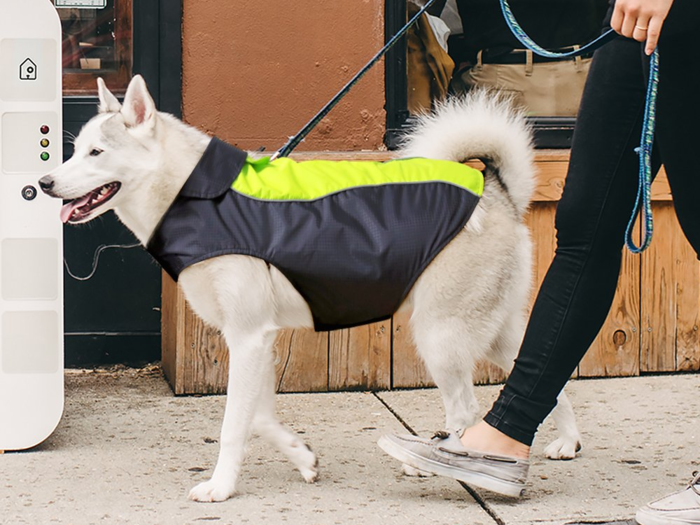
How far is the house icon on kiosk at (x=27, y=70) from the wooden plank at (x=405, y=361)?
1929mm

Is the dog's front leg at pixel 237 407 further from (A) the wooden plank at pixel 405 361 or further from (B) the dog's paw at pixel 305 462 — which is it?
(A) the wooden plank at pixel 405 361

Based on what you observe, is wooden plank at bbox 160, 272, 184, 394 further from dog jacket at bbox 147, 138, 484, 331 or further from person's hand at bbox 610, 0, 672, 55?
person's hand at bbox 610, 0, 672, 55

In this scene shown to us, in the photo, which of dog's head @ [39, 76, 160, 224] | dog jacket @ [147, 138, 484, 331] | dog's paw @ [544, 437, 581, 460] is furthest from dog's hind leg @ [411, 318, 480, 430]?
dog's head @ [39, 76, 160, 224]

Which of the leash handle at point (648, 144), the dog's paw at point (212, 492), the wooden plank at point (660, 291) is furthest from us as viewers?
the wooden plank at point (660, 291)

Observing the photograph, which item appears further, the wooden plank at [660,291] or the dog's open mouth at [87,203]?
the wooden plank at [660,291]

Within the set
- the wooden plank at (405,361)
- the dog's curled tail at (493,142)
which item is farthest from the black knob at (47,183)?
the wooden plank at (405,361)

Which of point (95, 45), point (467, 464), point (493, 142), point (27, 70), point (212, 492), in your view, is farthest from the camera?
point (95, 45)

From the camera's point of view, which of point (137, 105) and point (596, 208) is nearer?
point (596, 208)

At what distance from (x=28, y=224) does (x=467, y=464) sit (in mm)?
1903

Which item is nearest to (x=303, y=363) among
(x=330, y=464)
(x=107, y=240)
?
(x=330, y=464)

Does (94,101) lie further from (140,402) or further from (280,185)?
(280,185)

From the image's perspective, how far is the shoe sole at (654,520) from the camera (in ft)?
8.98

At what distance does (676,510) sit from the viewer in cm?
276

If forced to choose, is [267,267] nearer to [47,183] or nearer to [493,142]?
[47,183]
